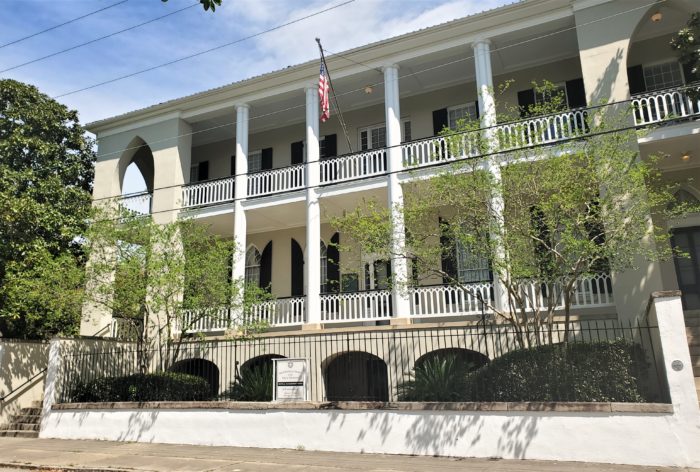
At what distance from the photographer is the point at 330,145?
19.3 metres

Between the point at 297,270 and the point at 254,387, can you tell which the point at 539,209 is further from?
the point at 297,270

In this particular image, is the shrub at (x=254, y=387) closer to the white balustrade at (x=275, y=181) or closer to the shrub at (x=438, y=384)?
the shrub at (x=438, y=384)

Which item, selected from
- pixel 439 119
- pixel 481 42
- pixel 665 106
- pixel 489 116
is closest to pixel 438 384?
pixel 489 116

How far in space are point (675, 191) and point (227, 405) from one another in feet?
40.6

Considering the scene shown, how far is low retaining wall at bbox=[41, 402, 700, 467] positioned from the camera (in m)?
8.34

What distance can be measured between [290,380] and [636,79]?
12.0 meters

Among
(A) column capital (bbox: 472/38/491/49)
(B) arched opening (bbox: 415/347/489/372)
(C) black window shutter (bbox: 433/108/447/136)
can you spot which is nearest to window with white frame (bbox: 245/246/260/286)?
(C) black window shutter (bbox: 433/108/447/136)

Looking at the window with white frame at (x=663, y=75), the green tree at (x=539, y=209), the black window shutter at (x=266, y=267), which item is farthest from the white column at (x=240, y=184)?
the window with white frame at (x=663, y=75)

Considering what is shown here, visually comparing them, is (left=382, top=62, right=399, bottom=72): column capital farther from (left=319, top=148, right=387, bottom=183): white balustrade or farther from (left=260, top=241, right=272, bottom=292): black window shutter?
(left=260, top=241, right=272, bottom=292): black window shutter

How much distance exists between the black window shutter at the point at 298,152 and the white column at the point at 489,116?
696 centimetres

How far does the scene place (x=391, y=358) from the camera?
13625 millimetres

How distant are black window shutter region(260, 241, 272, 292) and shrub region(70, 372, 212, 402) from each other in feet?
19.1

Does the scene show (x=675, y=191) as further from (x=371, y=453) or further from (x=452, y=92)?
(x=371, y=453)

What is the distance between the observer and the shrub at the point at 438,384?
1067cm
